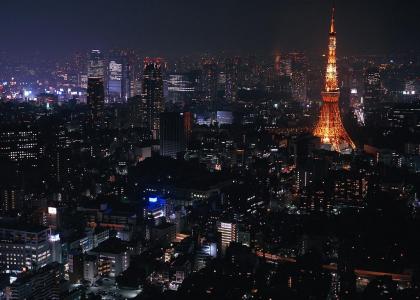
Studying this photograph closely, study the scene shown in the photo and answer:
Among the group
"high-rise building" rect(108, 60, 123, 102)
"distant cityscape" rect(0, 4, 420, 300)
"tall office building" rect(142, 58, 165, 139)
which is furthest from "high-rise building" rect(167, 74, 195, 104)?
"tall office building" rect(142, 58, 165, 139)

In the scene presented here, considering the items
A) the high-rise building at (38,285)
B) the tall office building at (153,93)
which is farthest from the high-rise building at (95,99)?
the high-rise building at (38,285)

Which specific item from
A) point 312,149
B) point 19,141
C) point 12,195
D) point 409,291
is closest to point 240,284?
point 409,291

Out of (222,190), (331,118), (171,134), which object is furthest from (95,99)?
(222,190)

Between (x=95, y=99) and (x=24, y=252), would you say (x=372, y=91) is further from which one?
(x=24, y=252)

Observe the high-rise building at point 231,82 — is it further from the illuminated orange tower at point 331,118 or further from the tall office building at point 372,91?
the illuminated orange tower at point 331,118

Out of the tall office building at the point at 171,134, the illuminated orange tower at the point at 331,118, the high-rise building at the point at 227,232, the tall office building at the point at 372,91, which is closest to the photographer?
the high-rise building at the point at 227,232

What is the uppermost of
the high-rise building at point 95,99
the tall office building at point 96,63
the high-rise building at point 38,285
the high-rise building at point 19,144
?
the tall office building at point 96,63
